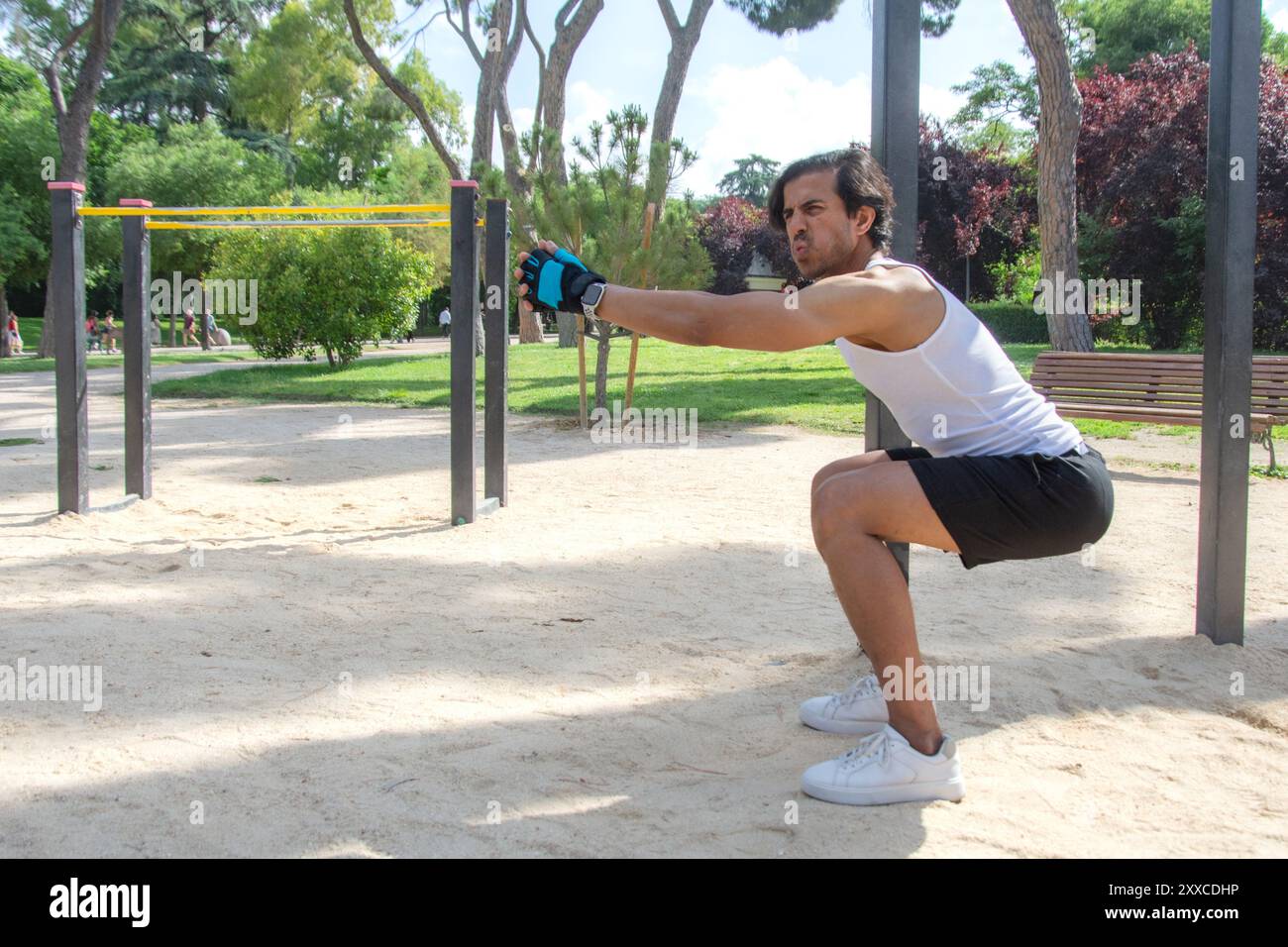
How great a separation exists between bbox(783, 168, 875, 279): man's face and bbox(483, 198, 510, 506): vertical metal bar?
366cm

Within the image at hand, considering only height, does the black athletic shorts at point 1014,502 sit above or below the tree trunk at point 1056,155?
below

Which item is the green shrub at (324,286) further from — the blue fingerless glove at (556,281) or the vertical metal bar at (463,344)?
the blue fingerless glove at (556,281)

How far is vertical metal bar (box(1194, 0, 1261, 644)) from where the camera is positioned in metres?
3.78

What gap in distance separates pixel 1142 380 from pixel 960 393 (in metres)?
6.99

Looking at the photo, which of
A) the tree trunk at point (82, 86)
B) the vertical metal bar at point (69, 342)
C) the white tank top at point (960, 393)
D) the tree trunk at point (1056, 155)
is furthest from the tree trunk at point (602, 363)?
the tree trunk at point (82, 86)

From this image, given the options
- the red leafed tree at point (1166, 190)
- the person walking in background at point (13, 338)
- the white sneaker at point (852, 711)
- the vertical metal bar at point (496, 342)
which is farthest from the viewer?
the person walking in background at point (13, 338)

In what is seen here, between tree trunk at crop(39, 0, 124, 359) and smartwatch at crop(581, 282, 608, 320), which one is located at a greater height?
tree trunk at crop(39, 0, 124, 359)

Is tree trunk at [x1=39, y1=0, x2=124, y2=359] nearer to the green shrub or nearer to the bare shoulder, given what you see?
the green shrub

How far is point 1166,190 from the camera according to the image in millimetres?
20250

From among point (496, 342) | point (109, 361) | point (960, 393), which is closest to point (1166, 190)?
point (496, 342)

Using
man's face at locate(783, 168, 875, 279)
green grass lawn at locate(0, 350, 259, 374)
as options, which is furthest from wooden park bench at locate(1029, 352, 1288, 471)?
green grass lawn at locate(0, 350, 259, 374)

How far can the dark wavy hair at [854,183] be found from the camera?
108 inches

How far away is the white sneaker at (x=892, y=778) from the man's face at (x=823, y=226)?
1118 mm

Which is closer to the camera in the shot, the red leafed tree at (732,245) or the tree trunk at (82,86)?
the tree trunk at (82,86)
